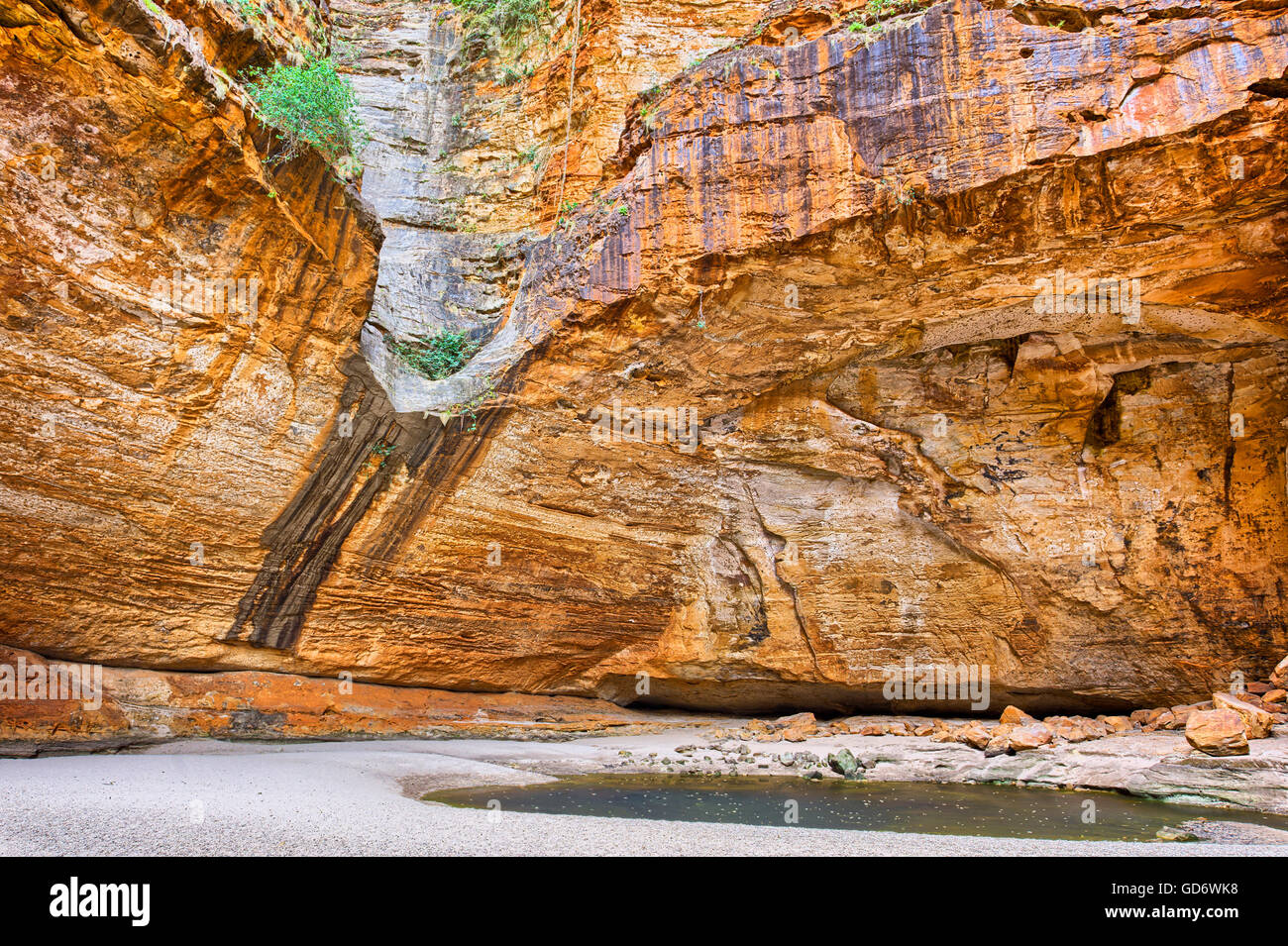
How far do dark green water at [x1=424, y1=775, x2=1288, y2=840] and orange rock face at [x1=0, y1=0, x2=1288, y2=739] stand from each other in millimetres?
3982

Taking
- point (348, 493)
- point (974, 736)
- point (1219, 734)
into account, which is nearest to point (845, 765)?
point (974, 736)

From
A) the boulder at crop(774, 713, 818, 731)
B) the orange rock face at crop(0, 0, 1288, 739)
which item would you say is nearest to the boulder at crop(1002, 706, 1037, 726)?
the orange rock face at crop(0, 0, 1288, 739)

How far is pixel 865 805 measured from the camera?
6879 mm

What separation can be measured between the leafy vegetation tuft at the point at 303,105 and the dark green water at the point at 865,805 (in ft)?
23.7

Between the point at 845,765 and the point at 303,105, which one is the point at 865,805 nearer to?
the point at 845,765

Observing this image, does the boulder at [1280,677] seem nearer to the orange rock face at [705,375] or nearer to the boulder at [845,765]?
the orange rock face at [705,375]

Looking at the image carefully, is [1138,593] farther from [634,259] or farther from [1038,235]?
[634,259]

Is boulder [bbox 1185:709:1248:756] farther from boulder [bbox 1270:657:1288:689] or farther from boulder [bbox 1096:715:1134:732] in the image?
boulder [bbox 1096:715:1134:732]

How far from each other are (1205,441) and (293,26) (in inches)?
573

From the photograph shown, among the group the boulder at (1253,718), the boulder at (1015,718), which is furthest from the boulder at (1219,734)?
the boulder at (1015,718)

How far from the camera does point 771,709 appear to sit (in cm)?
1384

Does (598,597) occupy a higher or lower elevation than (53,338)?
lower
